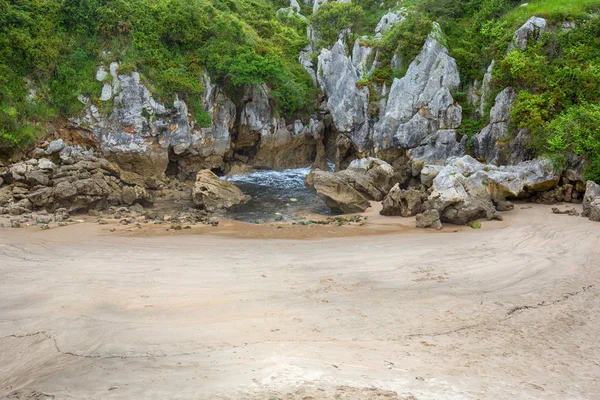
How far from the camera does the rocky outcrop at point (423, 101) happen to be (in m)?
24.7

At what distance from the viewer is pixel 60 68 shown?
24734 mm

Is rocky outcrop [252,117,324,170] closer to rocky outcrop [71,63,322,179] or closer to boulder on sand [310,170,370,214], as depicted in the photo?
rocky outcrop [71,63,322,179]

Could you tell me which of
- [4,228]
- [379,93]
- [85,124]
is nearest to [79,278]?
[4,228]

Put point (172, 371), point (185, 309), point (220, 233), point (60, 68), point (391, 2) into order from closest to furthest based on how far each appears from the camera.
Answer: point (172, 371) → point (185, 309) → point (220, 233) → point (60, 68) → point (391, 2)

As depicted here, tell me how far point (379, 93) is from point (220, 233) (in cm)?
1814

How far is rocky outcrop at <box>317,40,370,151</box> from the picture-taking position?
2856 centimetres

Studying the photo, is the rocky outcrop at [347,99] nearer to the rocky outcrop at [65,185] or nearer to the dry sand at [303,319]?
the rocky outcrop at [65,185]

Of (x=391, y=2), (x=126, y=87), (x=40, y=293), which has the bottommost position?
(x=40, y=293)

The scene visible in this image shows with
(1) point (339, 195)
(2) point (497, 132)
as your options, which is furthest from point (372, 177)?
(2) point (497, 132)

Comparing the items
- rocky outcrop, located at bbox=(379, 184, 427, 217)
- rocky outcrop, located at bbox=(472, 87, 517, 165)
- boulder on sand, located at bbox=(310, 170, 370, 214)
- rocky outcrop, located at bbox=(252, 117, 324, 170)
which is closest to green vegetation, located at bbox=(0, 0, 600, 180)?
rocky outcrop, located at bbox=(472, 87, 517, 165)

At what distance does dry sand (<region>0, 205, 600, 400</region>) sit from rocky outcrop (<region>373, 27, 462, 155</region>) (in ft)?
42.1

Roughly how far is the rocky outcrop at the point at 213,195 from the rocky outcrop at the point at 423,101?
11.0 meters

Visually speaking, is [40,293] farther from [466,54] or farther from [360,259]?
[466,54]

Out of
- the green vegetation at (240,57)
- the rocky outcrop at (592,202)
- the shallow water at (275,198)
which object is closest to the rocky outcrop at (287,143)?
the shallow water at (275,198)
